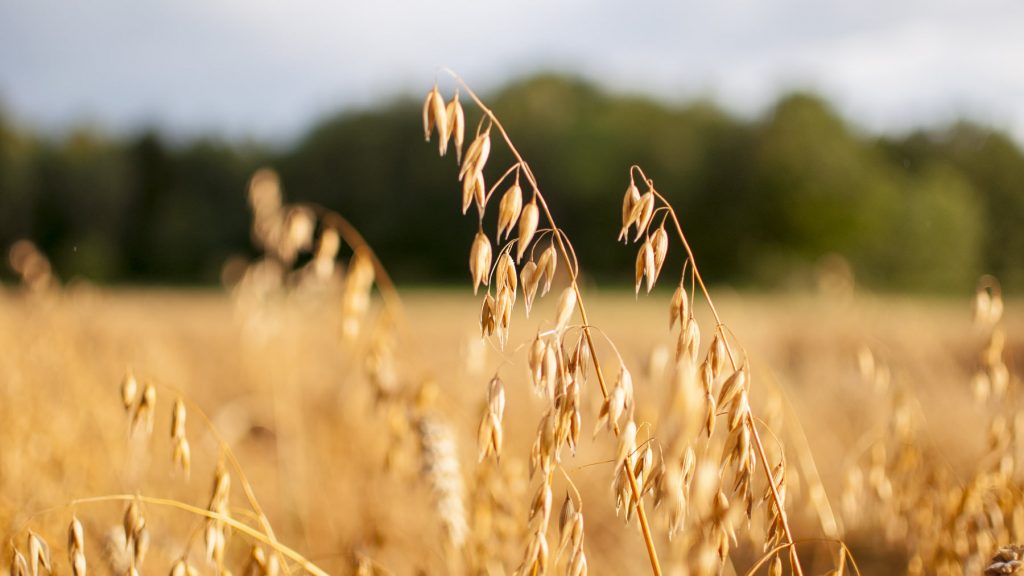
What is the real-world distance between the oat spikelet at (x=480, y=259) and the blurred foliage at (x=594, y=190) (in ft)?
82.4

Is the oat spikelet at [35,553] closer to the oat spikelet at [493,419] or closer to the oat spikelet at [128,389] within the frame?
the oat spikelet at [128,389]

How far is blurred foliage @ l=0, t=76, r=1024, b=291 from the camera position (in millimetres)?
29203

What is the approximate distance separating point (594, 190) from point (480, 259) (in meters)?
34.6

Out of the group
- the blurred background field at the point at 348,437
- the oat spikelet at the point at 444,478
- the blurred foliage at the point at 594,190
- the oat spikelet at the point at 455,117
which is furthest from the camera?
the blurred foliage at the point at 594,190

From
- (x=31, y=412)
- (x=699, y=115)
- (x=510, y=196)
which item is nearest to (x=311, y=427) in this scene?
(x=31, y=412)

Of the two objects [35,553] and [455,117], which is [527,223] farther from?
[35,553]

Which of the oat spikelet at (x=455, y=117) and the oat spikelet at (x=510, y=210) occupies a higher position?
the oat spikelet at (x=455, y=117)

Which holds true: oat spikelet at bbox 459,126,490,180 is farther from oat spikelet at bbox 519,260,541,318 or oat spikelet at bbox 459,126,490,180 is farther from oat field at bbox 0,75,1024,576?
oat spikelet at bbox 519,260,541,318

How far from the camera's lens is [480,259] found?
Answer: 833 millimetres

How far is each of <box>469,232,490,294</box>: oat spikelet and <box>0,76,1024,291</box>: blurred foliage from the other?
25.1 metres

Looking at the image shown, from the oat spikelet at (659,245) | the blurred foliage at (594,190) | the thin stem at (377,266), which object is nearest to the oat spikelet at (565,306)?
the oat spikelet at (659,245)

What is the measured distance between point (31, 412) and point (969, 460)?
3170mm

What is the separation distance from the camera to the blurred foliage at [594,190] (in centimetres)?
2920

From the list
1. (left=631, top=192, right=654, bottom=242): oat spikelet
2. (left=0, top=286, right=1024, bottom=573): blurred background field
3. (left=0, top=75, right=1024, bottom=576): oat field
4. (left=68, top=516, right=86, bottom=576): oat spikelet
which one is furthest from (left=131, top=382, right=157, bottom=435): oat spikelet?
(left=631, top=192, right=654, bottom=242): oat spikelet
